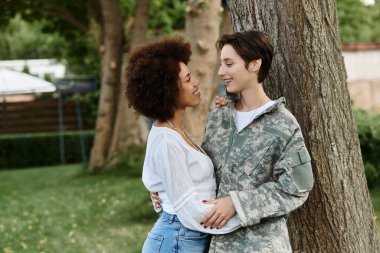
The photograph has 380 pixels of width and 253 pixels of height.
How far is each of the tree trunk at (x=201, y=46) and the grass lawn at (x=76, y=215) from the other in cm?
146

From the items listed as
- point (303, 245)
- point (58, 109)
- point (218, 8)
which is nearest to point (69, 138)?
point (58, 109)

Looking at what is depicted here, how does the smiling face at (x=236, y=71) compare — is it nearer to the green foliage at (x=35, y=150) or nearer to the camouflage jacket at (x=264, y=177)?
the camouflage jacket at (x=264, y=177)

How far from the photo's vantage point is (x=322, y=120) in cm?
458

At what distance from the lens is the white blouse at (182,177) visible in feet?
11.9

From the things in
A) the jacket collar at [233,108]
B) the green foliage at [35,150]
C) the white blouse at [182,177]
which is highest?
the jacket collar at [233,108]

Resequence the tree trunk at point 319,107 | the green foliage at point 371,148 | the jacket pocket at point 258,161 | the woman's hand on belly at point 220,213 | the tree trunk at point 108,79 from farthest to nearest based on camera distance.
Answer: the tree trunk at point 108,79
the green foliage at point 371,148
the tree trunk at point 319,107
the jacket pocket at point 258,161
the woman's hand on belly at point 220,213

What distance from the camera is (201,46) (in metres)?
10.9

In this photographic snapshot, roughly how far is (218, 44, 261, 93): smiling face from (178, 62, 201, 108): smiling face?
15cm

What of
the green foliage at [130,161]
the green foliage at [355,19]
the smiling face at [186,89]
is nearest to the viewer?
the smiling face at [186,89]

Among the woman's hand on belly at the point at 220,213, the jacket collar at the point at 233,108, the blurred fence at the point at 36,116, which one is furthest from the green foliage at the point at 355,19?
the woman's hand on belly at the point at 220,213

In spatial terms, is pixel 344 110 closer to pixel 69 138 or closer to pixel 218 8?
pixel 218 8

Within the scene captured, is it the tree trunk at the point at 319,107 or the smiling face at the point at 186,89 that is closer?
the smiling face at the point at 186,89

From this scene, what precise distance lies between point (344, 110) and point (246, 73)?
1.14m

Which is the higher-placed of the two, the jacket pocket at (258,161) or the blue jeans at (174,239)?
the jacket pocket at (258,161)
